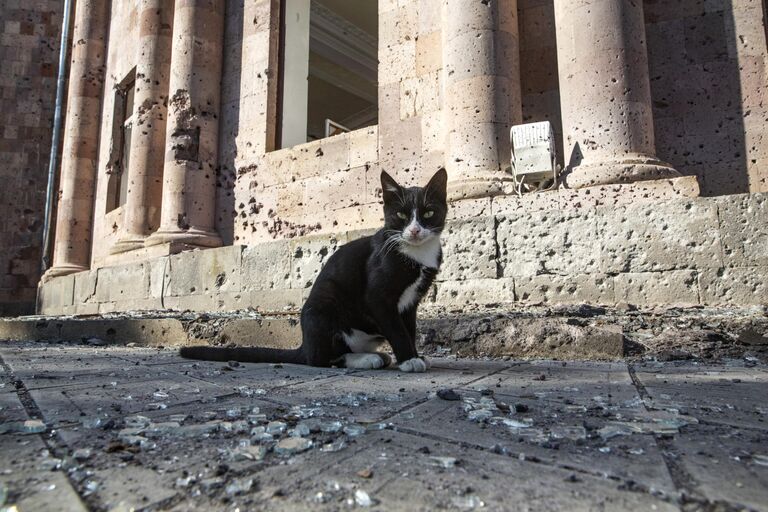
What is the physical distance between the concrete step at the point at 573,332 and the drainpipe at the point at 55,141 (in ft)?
31.8

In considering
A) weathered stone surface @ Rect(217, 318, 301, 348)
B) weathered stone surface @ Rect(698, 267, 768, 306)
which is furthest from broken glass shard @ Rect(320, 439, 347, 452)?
weathered stone surface @ Rect(698, 267, 768, 306)

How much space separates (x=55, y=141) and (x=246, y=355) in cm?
1161

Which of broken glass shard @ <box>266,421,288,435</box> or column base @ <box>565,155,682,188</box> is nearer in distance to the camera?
broken glass shard @ <box>266,421,288,435</box>

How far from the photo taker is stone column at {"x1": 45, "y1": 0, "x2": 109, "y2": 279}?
9844 mm

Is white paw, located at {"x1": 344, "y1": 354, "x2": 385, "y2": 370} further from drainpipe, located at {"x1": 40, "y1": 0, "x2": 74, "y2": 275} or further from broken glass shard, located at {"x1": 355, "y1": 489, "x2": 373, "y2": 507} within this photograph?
drainpipe, located at {"x1": 40, "y1": 0, "x2": 74, "y2": 275}

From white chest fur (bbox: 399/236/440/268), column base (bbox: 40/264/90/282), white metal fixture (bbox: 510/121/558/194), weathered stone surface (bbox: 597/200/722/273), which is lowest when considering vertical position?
white chest fur (bbox: 399/236/440/268)

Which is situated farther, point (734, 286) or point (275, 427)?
point (734, 286)

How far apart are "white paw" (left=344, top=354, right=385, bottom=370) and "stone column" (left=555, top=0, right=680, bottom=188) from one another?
244 centimetres

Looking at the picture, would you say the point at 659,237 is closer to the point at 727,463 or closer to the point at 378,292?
the point at 378,292

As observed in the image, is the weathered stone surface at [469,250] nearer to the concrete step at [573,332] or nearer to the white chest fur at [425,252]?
the concrete step at [573,332]

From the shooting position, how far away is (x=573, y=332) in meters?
2.96

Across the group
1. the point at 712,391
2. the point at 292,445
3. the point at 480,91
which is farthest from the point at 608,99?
the point at 292,445

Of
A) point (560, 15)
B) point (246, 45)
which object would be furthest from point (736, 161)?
point (246, 45)

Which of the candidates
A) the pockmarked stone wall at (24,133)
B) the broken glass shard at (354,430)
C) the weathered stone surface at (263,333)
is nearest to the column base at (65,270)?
the pockmarked stone wall at (24,133)
